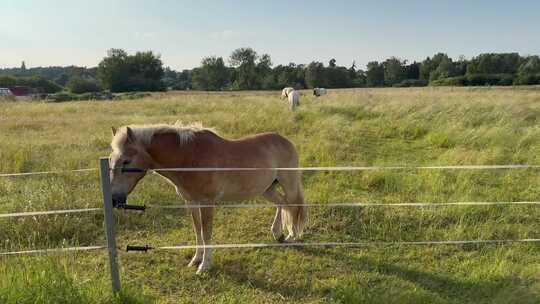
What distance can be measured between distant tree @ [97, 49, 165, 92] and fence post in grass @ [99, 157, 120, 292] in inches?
2652

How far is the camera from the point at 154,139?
3875 millimetres

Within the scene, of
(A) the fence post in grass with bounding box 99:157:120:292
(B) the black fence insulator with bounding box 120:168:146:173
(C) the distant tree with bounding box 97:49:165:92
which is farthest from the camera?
(C) the distant tree with bounding box 97:49:165:92

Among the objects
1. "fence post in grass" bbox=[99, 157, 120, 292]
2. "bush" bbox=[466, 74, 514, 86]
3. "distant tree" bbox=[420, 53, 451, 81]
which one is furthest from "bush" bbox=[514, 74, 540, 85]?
"fence post in grass" bbox=[99, 157, 120, 292]

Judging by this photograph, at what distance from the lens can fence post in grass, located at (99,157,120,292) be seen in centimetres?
290

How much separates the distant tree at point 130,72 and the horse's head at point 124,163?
66737 millimetres

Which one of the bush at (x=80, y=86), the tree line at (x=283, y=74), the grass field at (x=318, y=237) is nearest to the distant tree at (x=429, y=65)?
the tree line at (x=283, y=74)

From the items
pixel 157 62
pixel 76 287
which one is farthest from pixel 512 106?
pixel 157 62

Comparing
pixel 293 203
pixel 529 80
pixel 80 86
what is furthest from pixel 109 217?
pixel 80 86

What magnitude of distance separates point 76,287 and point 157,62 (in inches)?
2884

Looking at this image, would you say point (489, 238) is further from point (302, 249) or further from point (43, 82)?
point (43, 82)

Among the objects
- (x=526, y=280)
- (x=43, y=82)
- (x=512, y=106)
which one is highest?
(x=43, y=82)

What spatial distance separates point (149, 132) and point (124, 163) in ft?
1.40

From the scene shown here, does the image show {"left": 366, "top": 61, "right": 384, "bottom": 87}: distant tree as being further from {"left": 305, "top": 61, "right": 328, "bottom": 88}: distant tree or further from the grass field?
the grass field

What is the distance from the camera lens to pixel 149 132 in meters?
3.79
